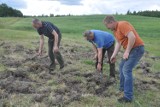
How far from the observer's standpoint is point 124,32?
26.7 feet

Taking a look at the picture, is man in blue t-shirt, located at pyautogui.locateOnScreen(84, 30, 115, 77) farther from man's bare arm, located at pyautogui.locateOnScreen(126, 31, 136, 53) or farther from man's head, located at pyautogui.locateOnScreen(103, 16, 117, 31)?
man's bare arm, located at pyautogui.locateOnScreen(126, 31, 136, 53)

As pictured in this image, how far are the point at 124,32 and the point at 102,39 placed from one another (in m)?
2.22

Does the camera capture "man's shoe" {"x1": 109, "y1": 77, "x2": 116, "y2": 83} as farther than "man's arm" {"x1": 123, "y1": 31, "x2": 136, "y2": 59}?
Yes

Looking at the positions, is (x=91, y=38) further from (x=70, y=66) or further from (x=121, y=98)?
(x=70, y=66)

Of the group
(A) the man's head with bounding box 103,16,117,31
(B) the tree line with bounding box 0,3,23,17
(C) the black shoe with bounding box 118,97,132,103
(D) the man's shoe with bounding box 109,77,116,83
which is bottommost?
(B) the tree line with bounding box 0,3,23,17

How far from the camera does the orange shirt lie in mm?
8102

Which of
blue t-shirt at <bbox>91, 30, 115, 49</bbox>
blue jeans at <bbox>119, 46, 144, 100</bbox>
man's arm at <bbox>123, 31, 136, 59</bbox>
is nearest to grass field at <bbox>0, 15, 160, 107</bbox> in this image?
blue jeans at <bbox>119, 46, 144, 100</bbox>

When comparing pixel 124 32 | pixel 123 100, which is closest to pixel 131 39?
pixel 124 32

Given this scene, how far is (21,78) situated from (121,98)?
137 inches

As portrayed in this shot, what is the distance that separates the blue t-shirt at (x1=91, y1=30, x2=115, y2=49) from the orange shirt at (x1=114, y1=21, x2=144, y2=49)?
1612 millimetres

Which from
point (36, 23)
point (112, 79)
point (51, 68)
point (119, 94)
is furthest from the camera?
point (51, 68)

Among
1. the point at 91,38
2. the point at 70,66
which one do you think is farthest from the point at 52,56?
the point at 91,38

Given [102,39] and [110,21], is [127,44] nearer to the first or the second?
[110,21]

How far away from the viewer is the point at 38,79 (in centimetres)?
1070
